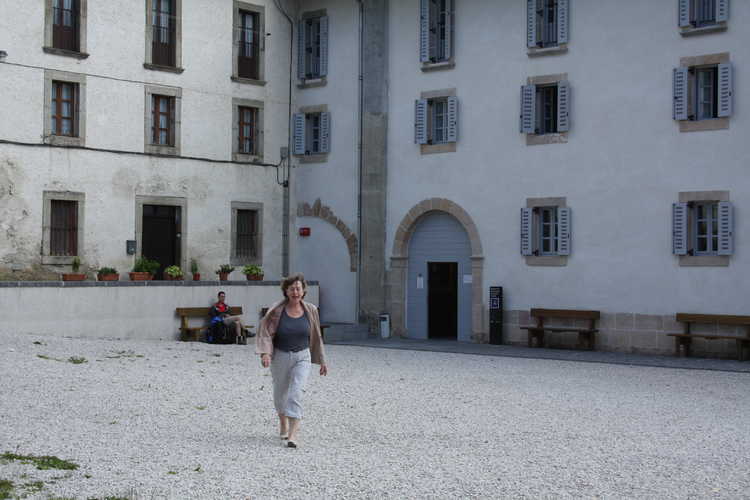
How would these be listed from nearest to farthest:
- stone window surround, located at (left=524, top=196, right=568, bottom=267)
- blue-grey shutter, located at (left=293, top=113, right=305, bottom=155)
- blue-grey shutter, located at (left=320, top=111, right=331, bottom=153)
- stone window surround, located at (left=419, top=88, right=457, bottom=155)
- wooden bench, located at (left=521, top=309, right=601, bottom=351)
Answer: wooden bench, located at (left=521, top=309, right=601, bottom=351) < stone window surround, located at (left=524, top=196, right=568, bottom=267) < stone window surround, located at (left=419, top=88, right=457, bottom=155) < blue-grey shutter, located at (left=320, top=111, right=331, bottom=153) < blue-grey shutter, located at (left=293, top=113, right=305, bottom=155)

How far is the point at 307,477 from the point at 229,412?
12.7ft

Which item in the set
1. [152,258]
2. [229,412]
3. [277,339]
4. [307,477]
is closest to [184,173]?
[152,258]

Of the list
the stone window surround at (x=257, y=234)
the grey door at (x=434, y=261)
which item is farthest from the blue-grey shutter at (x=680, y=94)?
the stone window surround at (x=257, y=234)

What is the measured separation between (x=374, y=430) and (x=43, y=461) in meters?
3.57

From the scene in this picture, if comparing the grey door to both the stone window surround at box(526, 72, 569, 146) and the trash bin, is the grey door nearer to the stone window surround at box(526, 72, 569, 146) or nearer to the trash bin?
the trash bin

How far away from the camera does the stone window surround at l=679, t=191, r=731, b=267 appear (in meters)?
20.7

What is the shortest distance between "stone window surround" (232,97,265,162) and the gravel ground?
963cm

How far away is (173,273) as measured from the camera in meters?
24.5

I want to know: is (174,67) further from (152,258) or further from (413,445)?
(413,445)

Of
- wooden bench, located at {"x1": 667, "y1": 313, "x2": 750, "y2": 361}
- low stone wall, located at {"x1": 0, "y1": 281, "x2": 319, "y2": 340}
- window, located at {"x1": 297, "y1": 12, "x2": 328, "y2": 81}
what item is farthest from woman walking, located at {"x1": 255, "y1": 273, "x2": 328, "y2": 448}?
window, located at {"x1": 297, "y1": 12, "x2": 328, "y2": 81}

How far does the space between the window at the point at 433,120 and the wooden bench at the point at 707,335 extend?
676 centimetres

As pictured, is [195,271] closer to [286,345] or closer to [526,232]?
→ [526,232]

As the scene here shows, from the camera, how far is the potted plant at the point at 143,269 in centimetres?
2427

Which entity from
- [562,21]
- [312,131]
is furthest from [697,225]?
[312,131]
